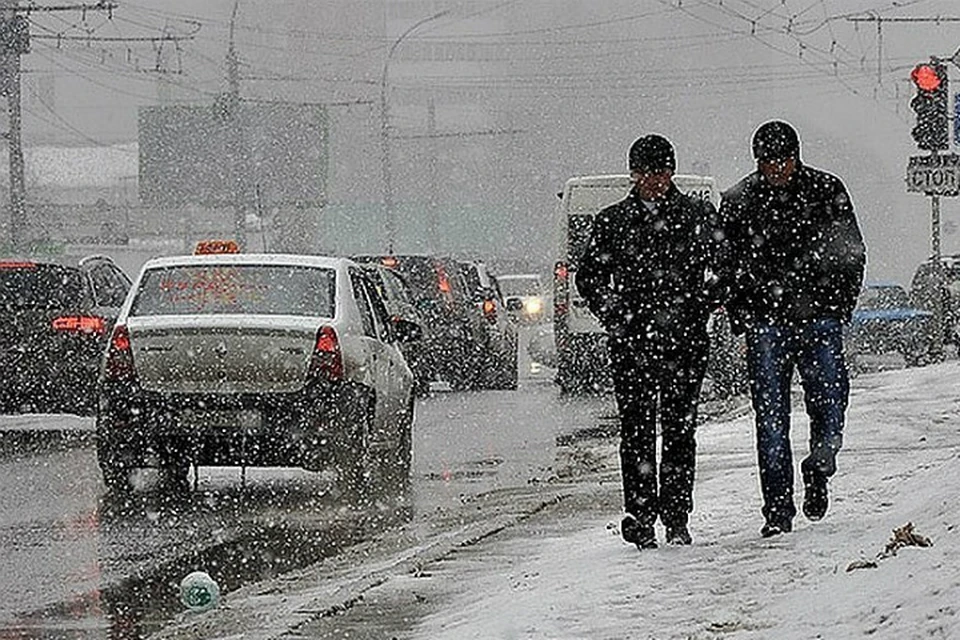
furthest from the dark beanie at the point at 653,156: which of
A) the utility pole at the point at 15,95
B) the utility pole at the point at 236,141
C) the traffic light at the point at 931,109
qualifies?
the utility pole at the point at 236,141

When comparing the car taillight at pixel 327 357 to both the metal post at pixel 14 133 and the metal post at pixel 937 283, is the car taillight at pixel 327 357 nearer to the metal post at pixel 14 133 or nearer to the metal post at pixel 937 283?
the metal post at pixel 937 283

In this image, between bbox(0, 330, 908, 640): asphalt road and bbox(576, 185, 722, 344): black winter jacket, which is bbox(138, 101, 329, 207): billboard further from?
bbox(576, 185, 722, 344): black winter jacket

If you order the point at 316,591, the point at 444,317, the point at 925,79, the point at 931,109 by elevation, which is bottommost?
the point at 316,591

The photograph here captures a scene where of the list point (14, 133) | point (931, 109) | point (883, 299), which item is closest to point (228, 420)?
point (931, 109)

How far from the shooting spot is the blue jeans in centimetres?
914

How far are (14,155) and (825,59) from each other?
62.7 m

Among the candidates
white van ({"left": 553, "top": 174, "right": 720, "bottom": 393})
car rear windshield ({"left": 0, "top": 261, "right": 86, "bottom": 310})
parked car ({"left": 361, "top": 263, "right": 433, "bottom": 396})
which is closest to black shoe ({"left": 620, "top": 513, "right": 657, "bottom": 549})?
car rear windshield ({"left": 0, "top": 261, "right": 86, "bottom": 310})

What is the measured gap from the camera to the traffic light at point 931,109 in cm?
2347

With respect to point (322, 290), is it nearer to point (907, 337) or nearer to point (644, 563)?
point (644, 563)

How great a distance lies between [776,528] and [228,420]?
4.81 meters

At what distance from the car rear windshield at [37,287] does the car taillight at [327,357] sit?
663 cm

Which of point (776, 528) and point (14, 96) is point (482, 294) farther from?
point (14, 96)

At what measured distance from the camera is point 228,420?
42.7 feet

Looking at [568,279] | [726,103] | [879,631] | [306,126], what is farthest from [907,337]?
[726,103]
